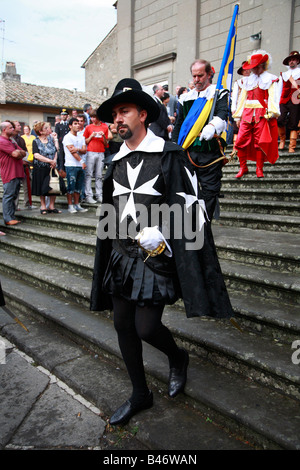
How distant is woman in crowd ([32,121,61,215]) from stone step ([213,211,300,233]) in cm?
375

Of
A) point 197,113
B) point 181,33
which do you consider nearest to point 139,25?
point 181,33

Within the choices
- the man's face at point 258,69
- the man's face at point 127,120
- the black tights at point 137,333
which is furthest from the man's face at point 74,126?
the black tights at point 137,333

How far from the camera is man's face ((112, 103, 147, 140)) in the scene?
84.1 inches

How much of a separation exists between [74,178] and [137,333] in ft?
17.4

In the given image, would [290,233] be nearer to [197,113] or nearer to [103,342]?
[197,113]

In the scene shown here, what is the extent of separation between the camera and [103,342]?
3156 mm

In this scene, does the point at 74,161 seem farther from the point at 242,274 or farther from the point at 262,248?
the point at 242,274

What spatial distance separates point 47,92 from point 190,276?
97.0ft

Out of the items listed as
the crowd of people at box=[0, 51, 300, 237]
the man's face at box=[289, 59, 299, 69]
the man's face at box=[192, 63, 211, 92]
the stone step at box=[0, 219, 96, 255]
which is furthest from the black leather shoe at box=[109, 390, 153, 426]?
the man's face at box=[289, 59, 299, 69]

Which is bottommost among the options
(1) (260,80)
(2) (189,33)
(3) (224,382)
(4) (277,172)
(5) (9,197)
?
(3) (224,382)

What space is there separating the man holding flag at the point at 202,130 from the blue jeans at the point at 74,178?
11.3ft

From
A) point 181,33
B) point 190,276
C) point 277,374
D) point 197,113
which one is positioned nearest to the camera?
point 190,276

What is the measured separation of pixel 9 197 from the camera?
689 centimetres

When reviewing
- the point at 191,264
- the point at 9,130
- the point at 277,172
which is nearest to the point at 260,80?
the point at 277,172
